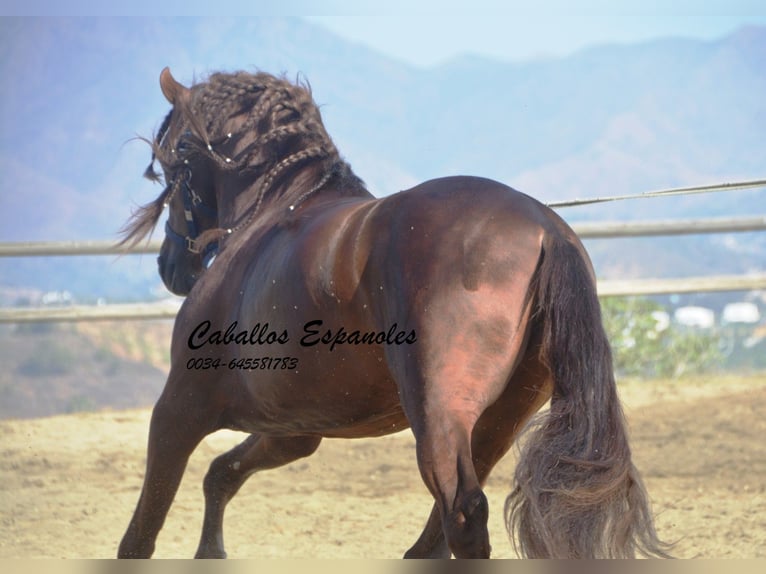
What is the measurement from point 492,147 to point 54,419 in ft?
20.8

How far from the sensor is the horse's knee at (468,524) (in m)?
2.20

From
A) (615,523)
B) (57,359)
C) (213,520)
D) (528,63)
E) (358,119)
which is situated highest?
(528,63)

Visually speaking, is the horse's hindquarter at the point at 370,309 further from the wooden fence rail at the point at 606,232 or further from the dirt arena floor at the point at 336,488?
the wooden fence rail at the point at 606,232

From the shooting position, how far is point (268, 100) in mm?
3553

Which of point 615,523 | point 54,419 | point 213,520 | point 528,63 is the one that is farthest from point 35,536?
point 528,63

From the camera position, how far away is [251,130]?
358cm

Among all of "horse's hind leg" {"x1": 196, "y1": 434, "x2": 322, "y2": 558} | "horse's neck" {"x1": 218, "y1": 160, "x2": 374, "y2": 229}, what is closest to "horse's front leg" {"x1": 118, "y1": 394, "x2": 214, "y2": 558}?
"horse's hind leg" {"x1": 196, "y1": 434, "x2": 322, "y2": 558}

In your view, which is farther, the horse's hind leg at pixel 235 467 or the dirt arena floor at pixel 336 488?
the dirt arena floor at pixel 336 488

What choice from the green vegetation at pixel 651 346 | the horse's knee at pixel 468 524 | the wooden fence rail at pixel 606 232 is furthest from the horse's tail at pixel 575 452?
the green vegetation at pixel 651 346

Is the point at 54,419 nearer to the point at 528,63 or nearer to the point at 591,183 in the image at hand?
the point at 591,183

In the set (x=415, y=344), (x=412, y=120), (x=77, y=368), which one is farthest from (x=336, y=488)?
(x=412, y=120)

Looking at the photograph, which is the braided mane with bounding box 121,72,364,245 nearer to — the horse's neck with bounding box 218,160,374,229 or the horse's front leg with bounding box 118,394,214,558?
the horse's neck with bounding box 218,160,374,229

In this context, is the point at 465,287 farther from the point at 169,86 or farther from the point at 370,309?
the point at 169,86

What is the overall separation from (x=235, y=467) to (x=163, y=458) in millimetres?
651
